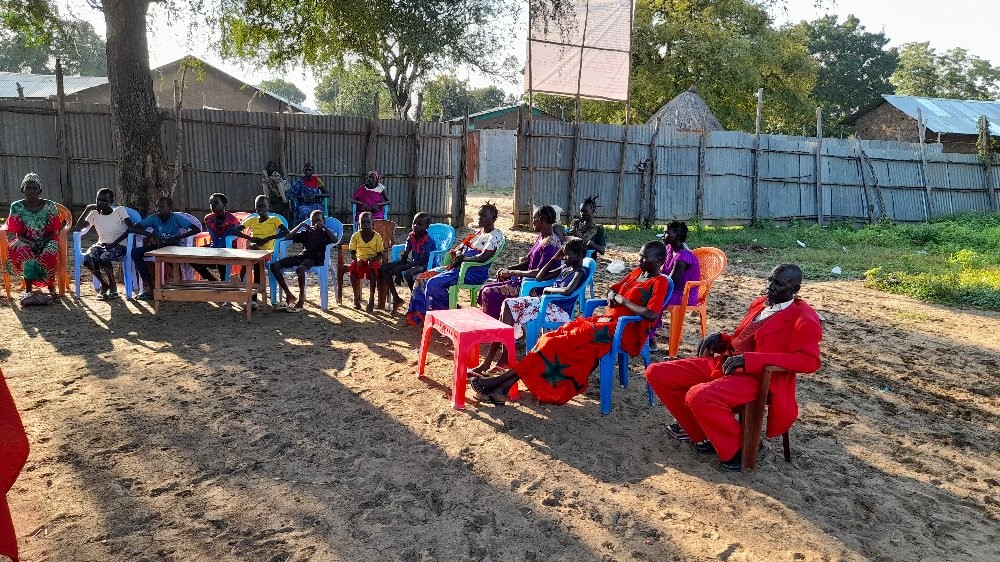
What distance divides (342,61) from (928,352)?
16.8 m

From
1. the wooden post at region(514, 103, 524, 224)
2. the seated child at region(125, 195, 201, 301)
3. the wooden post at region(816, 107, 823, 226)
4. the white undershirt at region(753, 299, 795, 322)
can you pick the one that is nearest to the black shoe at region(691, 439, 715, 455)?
the white undershirt at region(753, 299, 795, 322)

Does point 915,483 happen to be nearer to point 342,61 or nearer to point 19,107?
point 19,107

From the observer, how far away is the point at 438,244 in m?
7.68

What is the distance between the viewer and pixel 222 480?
11.4 feet

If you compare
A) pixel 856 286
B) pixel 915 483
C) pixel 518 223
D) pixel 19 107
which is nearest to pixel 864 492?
pixel 915 483

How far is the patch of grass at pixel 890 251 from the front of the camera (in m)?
9.16

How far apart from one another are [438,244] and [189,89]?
23475 mm

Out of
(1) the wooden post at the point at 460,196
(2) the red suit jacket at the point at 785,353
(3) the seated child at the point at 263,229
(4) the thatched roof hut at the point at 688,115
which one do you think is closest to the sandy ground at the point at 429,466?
(2) the red suit jacket at the point at 785,353

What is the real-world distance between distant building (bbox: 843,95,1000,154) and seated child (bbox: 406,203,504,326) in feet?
67.7

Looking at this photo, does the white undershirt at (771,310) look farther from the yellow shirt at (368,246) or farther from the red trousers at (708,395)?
the yellow shirt at (368,246)

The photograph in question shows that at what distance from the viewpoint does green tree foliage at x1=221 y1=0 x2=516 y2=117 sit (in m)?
12.7

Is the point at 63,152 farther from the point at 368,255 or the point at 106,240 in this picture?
the point at 368,255

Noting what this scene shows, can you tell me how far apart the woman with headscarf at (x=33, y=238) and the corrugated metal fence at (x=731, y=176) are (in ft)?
28.2

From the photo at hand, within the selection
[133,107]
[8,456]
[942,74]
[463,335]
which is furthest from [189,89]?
[942,74]
